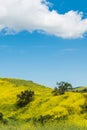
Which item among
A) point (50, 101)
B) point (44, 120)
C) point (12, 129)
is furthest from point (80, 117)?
point (12, 129)

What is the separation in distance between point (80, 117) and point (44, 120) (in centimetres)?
655

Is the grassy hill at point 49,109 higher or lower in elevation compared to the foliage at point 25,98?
lower

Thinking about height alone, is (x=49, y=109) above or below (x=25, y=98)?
below

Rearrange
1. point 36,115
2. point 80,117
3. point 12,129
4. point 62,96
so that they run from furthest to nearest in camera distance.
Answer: point 62,96, point 36,115, point 80,117, point 12,129

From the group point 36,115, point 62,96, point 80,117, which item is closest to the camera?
point 80,117

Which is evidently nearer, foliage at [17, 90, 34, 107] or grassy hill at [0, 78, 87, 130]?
grassy hill at [0, 78, 87, 130]

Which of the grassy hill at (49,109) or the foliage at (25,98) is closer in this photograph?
the grassy hill at (49,109)

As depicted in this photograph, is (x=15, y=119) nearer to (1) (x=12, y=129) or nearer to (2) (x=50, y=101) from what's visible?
(2) (x=50, y=101)

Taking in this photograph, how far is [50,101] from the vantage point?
87.1 meters

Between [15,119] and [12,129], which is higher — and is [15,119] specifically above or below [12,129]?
above

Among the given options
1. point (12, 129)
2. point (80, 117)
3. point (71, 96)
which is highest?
point (71, 96)

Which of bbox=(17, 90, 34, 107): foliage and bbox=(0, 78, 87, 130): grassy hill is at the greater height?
bbox=(17, 90, 34, 107): foliage

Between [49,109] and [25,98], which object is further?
[25,98]

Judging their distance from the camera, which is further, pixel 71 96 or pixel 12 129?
pixel 71 96
